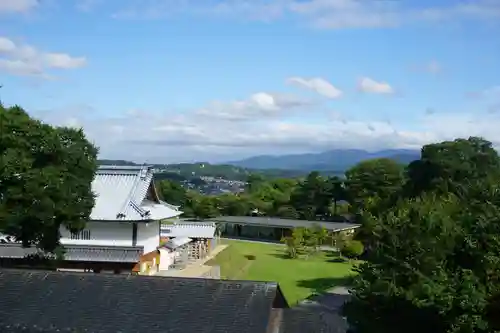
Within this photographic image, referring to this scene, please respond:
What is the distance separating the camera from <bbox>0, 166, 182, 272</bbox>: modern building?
25.0 m

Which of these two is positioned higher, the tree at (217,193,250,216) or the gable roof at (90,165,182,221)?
the gable roof at (90,165,182,221)

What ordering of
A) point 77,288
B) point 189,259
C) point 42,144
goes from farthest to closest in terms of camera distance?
point 189,259
point 42,144
point 77,288

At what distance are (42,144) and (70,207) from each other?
2.30m

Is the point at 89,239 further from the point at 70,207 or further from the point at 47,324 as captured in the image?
the point at 47,324

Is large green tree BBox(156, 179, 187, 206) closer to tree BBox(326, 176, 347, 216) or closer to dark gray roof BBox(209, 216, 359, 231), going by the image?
dark gray roof BBox(209, 216, 359, 231)

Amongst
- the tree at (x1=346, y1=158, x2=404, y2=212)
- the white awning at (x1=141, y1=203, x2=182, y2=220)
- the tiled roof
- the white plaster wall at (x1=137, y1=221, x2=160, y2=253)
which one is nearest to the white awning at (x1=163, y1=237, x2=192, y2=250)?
the tiled roof

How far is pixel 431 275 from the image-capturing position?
14109 mm

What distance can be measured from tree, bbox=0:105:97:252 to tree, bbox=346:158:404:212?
3386 cm

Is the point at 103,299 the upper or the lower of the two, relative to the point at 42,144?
lower

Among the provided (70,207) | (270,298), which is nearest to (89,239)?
(70,207)

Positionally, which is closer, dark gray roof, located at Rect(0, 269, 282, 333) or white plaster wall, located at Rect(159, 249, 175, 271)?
dark gray roof, located at Rect(0, 269, 282, 333)

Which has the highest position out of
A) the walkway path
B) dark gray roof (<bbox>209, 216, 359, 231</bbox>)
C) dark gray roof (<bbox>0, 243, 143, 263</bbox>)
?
dark gray roof (<bbox>0, 243, 143, 263</bbox>)

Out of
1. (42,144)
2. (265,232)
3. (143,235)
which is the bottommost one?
(265,232)

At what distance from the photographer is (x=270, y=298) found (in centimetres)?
1034
